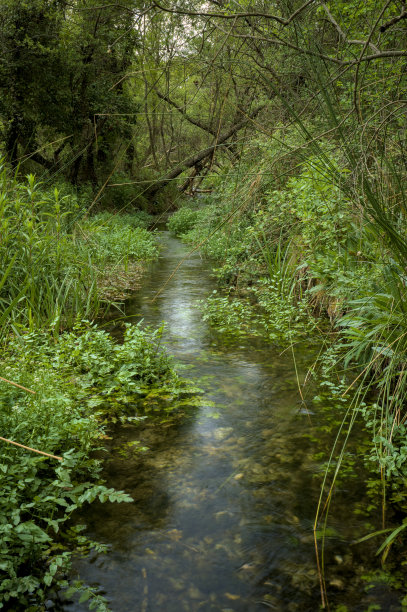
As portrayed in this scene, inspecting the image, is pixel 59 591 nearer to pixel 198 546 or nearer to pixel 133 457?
pixel 198 546

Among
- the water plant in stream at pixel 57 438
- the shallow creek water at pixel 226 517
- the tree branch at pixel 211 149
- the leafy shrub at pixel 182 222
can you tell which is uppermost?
the tree branch at pixel 211 149

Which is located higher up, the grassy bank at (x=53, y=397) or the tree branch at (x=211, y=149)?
the tree branch at (x=211, y=149)

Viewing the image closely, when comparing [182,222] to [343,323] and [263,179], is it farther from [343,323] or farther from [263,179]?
[263,179]

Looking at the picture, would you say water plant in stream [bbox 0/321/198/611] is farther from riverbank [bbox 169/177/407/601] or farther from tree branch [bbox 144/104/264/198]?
tree branch [bbox 144/104/264/198]

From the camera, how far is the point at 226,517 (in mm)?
2564

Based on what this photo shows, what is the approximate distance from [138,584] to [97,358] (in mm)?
2049

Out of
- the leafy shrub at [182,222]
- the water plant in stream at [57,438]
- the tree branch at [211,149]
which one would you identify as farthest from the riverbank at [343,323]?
the leafy shrub at [182,222]

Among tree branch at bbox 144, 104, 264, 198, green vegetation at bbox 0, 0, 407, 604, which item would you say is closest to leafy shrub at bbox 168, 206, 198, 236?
tree branch at bbox 144, 104, 264, 198

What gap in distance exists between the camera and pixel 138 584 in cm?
214

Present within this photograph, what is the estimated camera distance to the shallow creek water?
2094mm

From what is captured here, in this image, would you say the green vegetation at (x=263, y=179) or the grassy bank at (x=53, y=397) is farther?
the green vegetation at (x=263, y=179)

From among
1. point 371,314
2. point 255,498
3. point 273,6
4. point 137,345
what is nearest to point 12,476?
point 255,498

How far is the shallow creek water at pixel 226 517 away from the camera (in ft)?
6.87

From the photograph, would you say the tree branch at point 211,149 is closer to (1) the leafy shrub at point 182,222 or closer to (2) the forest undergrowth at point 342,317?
(2) the forest undergrowth at point 342,317
